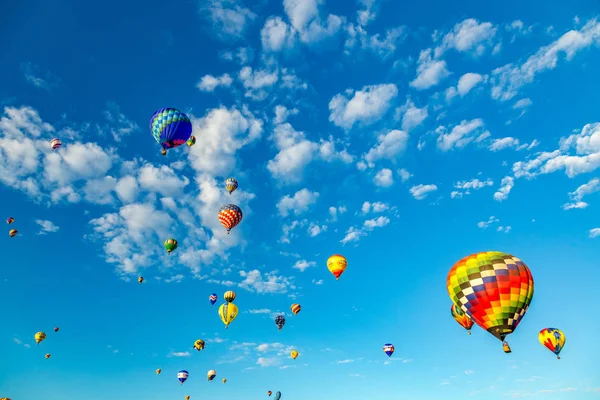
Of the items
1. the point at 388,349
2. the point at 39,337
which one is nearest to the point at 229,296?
the point at 388,349

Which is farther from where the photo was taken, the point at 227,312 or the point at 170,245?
the point at 227,312

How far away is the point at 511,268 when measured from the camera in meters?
24.5

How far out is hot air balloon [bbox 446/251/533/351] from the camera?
24125 mm

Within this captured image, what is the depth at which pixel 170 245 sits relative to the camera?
5044 cm

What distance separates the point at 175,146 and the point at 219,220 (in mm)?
13677

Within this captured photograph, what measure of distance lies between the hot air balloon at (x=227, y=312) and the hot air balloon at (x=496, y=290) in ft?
120

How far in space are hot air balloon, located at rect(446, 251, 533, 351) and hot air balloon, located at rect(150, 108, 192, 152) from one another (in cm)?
2841

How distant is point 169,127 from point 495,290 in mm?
31453

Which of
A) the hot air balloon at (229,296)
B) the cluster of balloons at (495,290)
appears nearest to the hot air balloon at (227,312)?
the hot air balloon at (229,296)

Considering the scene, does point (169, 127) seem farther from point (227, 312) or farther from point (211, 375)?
point (211, 375)

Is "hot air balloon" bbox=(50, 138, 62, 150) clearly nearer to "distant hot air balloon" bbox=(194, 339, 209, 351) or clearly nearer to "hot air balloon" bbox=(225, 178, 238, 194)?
"hot air balloon" bbox=(225, 178, 238, 194)

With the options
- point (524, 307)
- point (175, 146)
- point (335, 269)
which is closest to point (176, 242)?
point (175, 146)

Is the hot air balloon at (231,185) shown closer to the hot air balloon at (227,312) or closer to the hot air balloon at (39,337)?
the hot air balloon at (227,312)

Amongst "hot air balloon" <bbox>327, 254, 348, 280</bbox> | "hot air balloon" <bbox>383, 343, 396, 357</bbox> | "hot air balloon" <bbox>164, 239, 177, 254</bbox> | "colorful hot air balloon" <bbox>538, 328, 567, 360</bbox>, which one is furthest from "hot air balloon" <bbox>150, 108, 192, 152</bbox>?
"colorful hot air balloon" <bbox>538, 328, 567, 360</bbox>
